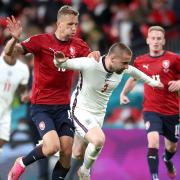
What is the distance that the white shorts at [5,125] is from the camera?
11.4 meters

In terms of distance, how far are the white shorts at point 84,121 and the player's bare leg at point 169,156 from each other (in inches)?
69.9

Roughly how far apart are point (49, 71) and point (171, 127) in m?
2.25

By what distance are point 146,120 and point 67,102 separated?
4.85ft

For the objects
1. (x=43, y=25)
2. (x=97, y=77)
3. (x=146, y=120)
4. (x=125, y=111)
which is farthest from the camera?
(x=43, y=25)

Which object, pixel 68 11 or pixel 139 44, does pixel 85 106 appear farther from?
pixel 139 44

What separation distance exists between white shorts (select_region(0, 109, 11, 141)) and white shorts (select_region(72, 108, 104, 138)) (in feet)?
5.39

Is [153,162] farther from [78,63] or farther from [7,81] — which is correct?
[7,81]

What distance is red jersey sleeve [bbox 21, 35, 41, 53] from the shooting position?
9797mm

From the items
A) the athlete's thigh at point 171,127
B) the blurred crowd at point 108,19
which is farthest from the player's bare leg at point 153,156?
the blurred crowd at point 108,19

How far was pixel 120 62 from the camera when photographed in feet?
31.7

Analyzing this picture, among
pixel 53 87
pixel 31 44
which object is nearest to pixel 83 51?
pixel 53 87

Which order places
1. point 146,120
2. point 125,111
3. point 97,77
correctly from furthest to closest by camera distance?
point 125,111 → point 146,120 → point 97,77

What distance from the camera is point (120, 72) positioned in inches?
389

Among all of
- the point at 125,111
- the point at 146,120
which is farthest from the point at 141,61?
the point at 125,111
